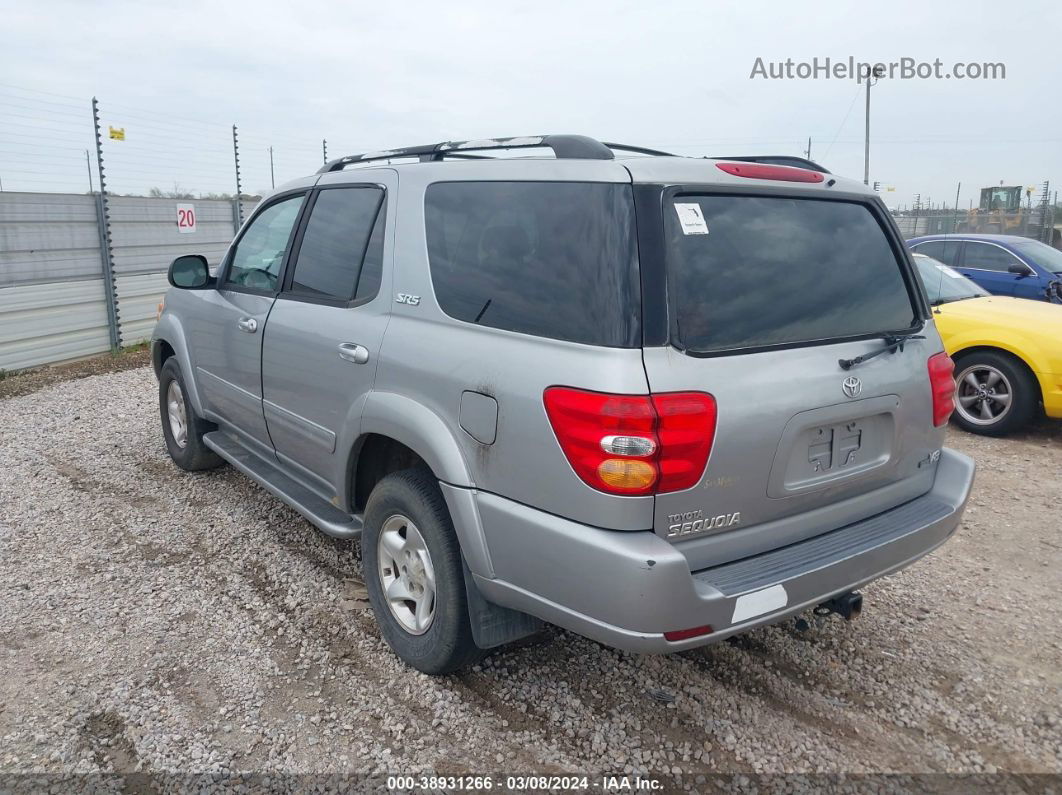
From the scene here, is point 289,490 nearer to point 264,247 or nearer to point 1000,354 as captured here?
point 264,247

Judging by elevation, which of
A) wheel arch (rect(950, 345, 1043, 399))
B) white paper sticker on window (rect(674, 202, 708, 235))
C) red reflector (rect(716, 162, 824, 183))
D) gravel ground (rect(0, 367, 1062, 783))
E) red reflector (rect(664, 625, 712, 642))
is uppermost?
red reflector (rect(716, 162, 824, 183))

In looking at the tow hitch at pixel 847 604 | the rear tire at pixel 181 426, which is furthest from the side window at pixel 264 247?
the tow hitch at pixel 847 604

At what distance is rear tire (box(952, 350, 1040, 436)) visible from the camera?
21.2 ft

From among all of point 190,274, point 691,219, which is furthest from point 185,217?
point 691,219

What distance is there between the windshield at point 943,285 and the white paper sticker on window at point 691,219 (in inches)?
223

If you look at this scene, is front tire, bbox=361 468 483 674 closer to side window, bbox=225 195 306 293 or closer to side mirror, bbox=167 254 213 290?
side window, bbox=225 195 306 293

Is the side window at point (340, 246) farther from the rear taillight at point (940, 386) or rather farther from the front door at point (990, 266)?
the front door at point (990, 266)

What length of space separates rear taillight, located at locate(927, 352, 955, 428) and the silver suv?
1cm

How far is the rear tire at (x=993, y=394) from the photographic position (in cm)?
647

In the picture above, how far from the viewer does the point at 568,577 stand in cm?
238

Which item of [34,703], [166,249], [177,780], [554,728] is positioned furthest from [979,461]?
[166,249]

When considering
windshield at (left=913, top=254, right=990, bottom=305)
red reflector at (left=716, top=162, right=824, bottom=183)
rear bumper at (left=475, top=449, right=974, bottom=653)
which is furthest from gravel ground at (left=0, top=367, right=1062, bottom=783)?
windshield at (left=913, top=254, right=990, bottom=305)

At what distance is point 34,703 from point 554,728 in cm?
196

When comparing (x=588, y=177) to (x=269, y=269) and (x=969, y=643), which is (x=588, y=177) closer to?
(x=269, y=269)
